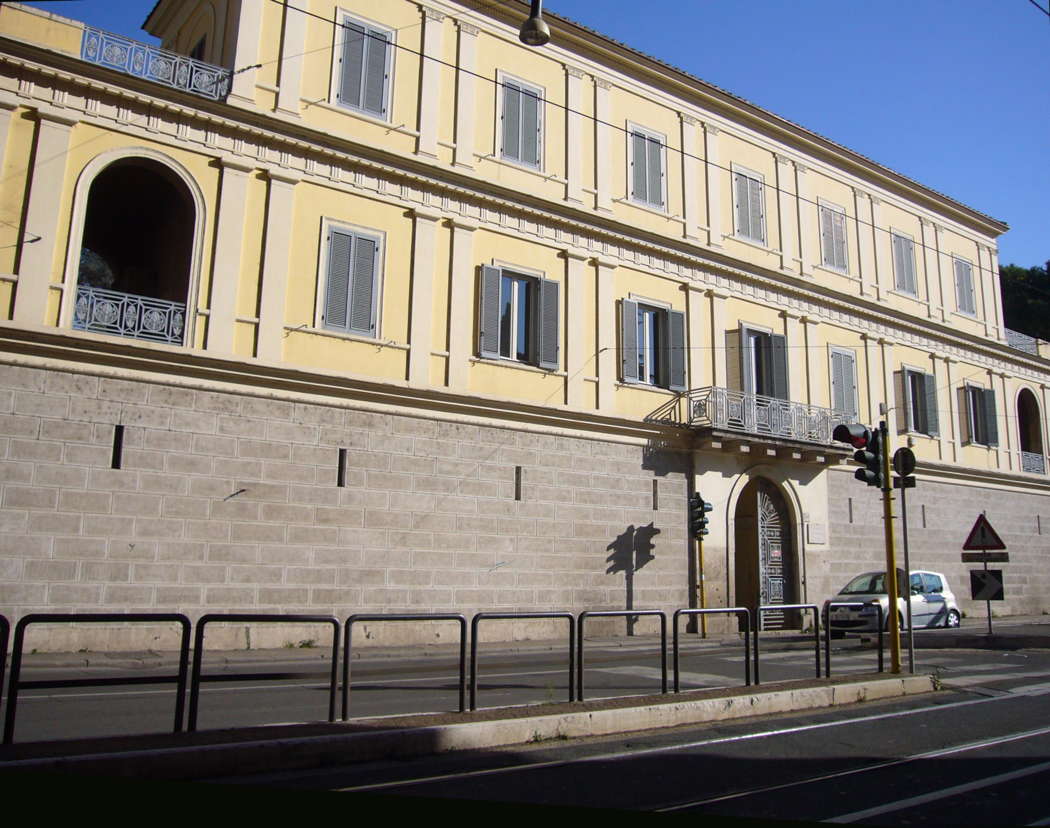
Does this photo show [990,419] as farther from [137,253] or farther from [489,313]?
[137,253]

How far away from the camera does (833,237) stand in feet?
88.3

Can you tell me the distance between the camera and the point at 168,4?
2050 cm

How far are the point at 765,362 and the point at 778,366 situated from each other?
0.36 metres

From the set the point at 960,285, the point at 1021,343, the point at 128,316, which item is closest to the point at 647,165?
the point at 128,316

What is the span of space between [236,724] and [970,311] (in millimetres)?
30746

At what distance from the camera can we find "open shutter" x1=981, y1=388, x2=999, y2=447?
30.6 m

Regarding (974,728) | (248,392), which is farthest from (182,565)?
(974,728)

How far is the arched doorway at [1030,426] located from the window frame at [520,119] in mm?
22573

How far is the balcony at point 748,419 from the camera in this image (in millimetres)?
21734

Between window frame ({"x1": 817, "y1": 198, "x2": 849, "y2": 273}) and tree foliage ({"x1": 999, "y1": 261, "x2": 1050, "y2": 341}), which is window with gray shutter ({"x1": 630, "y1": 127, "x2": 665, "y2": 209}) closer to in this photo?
window frame ({"x1": 817, "y1": 198, "x2": 849, "y2": 273})

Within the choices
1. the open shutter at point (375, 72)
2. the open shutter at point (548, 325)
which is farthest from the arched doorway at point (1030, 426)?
the open shutter at point (375, 72)

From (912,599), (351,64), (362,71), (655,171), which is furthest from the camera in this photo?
(655,171)

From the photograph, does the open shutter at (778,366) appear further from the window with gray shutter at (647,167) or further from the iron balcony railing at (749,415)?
the window with gray shutter at (647,167)

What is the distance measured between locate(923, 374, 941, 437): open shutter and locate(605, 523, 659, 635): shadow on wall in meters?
12.7
